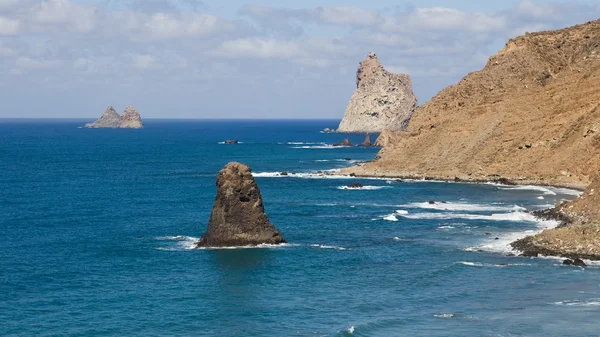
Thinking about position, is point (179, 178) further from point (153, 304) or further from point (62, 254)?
point (153, 304)

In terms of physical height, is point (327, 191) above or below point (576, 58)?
below

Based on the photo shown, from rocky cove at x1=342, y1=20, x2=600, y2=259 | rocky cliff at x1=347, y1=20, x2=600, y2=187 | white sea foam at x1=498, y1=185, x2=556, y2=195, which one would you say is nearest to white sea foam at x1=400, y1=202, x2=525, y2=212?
white sea foam at x1=498, y1=185, x2=556, y2=195

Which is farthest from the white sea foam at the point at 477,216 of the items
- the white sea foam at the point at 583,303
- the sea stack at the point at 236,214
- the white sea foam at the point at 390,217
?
the white sea foam at the point at 583,303

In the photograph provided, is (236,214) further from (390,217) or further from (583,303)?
(583,303)

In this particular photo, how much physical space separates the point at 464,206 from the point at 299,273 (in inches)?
1747

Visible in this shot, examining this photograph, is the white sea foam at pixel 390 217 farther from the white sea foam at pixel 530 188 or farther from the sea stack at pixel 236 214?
the white sea foam at pixel 530 188

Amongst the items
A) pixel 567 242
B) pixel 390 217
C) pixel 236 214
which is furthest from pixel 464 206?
pixel 236 214

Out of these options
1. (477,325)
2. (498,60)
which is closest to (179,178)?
(498,60)

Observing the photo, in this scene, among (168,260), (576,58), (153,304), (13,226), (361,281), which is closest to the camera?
(153,304)

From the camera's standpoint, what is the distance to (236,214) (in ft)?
248

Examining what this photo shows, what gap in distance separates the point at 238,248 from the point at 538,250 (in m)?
25.1

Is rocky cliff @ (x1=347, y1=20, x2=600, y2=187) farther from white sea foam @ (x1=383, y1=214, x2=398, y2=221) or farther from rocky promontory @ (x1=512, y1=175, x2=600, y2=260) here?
rocky promontory @ (x1=512, y1=175, x2=600, y2=260)

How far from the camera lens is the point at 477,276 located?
6438 cm

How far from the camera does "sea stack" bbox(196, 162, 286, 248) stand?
A: 7525cm
